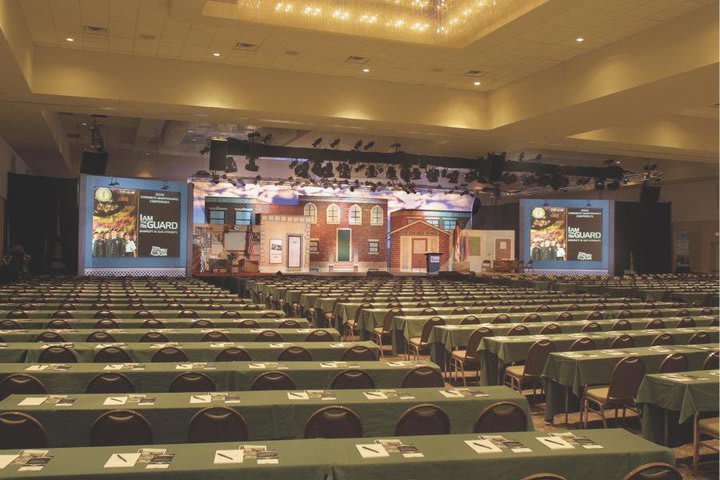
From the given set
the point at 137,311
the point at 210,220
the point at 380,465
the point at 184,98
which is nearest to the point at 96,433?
the point at 380,465

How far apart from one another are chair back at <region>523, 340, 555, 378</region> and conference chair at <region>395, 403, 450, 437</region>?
3106 millimetres

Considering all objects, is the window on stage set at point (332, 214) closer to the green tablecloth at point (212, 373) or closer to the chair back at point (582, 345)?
the chair back at point (582, 345)

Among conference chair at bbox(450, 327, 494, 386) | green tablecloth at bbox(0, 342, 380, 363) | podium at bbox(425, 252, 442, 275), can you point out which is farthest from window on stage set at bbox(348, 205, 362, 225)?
green tablecloth at bbox(0, 342, 380, 363)

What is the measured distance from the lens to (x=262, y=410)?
14.3ft

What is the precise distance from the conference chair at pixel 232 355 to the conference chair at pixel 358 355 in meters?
0.95

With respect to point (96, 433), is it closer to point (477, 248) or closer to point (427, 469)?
point (427, 469)

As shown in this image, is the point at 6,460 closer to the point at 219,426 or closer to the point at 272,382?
the point at 219,426

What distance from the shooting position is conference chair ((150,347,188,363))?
20.3ft

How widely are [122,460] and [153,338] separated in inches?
171

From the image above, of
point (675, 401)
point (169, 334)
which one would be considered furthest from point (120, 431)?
point (675, 401)

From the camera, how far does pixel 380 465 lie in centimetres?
317

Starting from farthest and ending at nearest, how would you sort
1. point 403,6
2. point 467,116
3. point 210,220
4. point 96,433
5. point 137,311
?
point 210,220
point 467,116
point 403,6
point 137,311
point 96,433

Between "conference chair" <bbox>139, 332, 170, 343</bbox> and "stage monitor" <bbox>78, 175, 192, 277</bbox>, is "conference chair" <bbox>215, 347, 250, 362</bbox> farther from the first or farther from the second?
"stage monitor" <bbox>78, 175, 192, 277</bbox>

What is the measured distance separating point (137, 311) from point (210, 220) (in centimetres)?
2285
